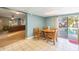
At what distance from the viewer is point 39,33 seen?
4684 millimetres

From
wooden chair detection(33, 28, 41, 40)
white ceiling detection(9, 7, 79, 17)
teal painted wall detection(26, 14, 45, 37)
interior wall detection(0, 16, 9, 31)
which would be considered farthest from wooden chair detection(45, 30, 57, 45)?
interior wall detection(0, 16, 9, 31)

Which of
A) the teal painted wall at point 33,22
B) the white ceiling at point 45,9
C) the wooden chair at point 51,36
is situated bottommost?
the wooden chair at point 51,36

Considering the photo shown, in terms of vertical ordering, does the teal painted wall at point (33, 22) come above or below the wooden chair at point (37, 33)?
above

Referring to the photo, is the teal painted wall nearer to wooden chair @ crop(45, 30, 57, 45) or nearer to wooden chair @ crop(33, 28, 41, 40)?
wooden chair @ crop(33, 28, 41, 40)

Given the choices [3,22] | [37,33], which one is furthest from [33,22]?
[3,22]

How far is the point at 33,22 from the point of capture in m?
4.74

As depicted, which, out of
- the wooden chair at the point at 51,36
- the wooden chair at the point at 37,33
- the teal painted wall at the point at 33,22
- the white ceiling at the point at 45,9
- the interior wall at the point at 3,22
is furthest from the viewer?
the interior wall at the point at 3,22

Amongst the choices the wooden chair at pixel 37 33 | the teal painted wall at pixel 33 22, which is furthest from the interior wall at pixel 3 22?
the wooden chair at pixel 37 33

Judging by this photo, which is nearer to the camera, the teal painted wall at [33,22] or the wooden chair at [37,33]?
the teal painted wall at [33,22]

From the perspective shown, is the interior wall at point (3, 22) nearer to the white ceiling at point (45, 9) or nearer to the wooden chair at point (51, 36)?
the white ceiling at point (45, 9)

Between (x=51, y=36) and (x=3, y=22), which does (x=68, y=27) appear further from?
(x=3, y=22)

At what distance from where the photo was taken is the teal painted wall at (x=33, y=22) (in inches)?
170
